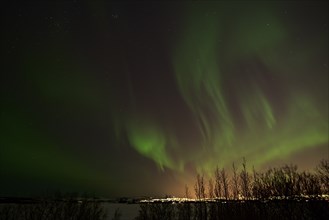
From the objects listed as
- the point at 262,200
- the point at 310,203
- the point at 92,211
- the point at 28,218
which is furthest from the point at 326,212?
the point at 28,218

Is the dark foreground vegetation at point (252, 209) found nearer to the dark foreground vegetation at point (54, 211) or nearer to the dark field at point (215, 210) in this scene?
the dark field at point (215, 210)

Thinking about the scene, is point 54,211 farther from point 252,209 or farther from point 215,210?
point 252,209

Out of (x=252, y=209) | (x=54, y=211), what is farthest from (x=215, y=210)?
(x=54, y=211)

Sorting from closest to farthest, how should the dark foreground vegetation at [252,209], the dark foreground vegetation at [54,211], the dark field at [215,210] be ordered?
the dark foreground vegetation at [252,209], the dark field at [215,210], the dark foreground vegetation at [54,211]

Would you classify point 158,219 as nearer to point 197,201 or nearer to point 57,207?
point 197,201

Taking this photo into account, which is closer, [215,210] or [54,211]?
[54,211]

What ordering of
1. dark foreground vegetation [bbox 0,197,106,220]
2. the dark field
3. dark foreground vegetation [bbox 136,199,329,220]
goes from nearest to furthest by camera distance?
1. dark foreground vegetation [bbox 136,199,329,220]
2. the dark field
3. dark foreground vegetation [bbox 0,197,106,220]

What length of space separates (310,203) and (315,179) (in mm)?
2888

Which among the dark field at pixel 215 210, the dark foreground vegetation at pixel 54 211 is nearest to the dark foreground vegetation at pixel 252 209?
the dark field at pixel 215 210

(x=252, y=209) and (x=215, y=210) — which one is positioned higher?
(x=215, y=210)

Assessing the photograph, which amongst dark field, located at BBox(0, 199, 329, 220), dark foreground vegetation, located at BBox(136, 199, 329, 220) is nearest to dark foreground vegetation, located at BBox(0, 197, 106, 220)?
dark field, located at BBox(0, 199, 329, 220)

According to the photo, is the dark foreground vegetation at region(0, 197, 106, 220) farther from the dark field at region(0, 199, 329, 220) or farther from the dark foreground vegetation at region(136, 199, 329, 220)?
the dark foreground vegetation at region(136, 199, 329, 220)

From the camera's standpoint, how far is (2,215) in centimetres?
4272

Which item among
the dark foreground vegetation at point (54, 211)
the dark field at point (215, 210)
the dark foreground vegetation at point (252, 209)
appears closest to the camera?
the dark foreground vegetation at point (252, 209)
